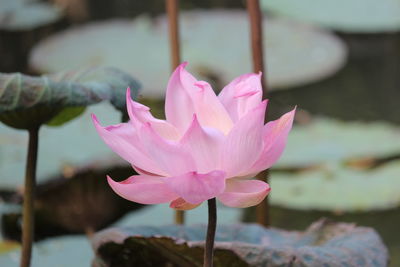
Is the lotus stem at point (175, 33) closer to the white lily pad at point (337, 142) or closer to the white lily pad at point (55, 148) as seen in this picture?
the white lily pad at point (55, 148)

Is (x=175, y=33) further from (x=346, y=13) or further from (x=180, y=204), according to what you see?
(x=346, y=13)

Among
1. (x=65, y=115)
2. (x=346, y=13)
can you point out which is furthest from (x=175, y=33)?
(x=346, y=13)

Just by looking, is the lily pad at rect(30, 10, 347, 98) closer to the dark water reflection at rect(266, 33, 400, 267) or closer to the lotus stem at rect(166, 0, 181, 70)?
the dark water reflection at rect(266, 33, 400, 267)

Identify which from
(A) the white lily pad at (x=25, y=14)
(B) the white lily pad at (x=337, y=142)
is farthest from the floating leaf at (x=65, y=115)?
(A) the white lily pad at (x=25, y=14)

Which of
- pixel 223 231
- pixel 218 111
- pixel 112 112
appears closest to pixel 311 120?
pixel 112 112

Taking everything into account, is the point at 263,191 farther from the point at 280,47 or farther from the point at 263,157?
the point at 280,47

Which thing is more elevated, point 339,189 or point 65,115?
point 65,115

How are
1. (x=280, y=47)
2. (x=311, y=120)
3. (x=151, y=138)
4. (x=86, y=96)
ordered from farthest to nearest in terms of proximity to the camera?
1. (x=280, y=47)
2. (x=311, y=120)
3. (x=86, y=96)
4. (x=151, y=138)
